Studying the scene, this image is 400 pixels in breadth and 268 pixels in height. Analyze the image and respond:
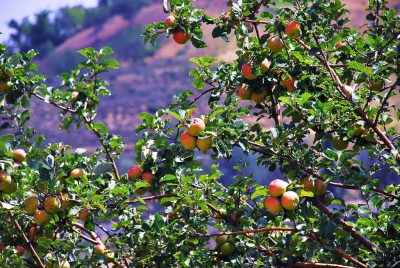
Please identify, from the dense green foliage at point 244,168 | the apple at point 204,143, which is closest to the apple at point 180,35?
the dense green foliage at point 244,168

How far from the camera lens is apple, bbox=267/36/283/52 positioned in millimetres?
3254

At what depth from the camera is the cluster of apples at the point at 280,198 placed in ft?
9.34

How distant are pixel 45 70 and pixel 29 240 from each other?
1719 inches

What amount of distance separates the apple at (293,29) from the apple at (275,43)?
0.05m

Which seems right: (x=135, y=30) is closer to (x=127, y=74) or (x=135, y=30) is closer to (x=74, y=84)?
(x=127, y=74)

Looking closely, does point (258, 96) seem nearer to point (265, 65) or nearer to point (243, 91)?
point (243, 91)

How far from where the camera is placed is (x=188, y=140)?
3061 mm

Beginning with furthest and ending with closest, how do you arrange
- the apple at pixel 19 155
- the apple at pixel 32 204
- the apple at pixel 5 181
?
1. the apple at pixel 19 155
2. the apple at pixel 32 204
3. the apple at pixel 5 181

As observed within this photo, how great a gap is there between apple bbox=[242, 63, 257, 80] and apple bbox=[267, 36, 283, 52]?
0.13m

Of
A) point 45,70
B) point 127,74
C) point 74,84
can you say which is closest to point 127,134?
point 127,74

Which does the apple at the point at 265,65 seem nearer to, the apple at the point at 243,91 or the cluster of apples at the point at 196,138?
the apple at the point at 243,91

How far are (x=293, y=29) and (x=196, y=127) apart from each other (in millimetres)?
631

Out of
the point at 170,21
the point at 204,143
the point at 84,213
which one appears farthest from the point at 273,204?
the point at 170,21

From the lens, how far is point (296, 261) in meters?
3.05
